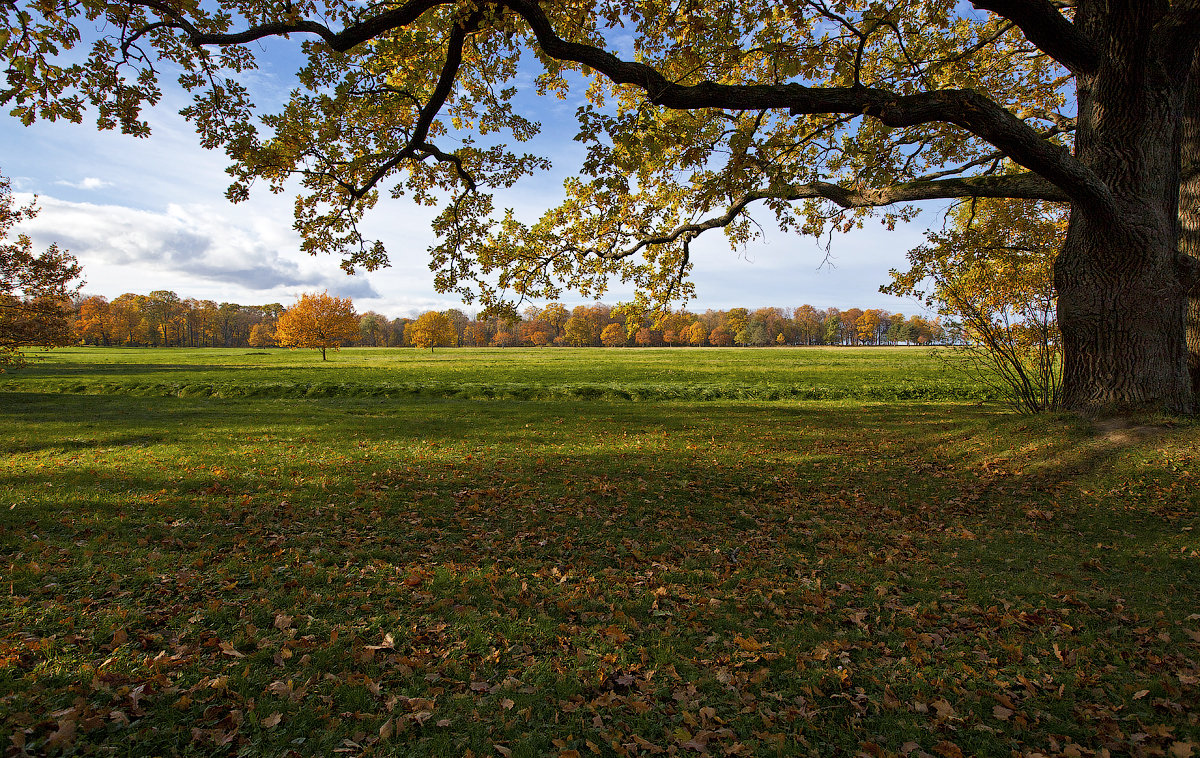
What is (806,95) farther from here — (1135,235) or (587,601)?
(587,601)

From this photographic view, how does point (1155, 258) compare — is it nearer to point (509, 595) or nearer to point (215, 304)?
point (509, 595)

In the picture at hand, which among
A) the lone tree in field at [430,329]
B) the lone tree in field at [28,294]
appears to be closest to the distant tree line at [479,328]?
the lone tree in field at [430,329]

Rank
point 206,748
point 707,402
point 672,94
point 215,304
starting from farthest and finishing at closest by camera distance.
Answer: point 215,304 < point 707,402 < point 672,94 < point 206,748

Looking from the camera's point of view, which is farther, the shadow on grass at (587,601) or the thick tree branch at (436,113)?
the thick tree branch at (436,113)

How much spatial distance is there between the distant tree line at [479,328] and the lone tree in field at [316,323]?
1532cm

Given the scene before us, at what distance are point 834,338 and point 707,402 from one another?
122 meters

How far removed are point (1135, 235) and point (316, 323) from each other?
60.4 meters

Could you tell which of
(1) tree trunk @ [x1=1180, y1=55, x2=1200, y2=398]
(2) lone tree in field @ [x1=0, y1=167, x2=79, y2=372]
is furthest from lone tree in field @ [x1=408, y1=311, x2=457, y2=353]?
(1) tree trunk @ [x1=1180, y1=55, x2=1200, y2=398]

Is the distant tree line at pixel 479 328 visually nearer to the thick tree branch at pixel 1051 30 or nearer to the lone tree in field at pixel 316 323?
the lone tree in field at pixel 316 323

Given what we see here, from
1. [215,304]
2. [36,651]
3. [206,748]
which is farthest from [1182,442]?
[215,304]

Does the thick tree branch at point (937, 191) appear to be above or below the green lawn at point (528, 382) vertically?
above

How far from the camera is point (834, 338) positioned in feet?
436

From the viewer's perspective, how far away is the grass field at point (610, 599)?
12.8 ft

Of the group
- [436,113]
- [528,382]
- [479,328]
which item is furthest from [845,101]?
[479,328]
